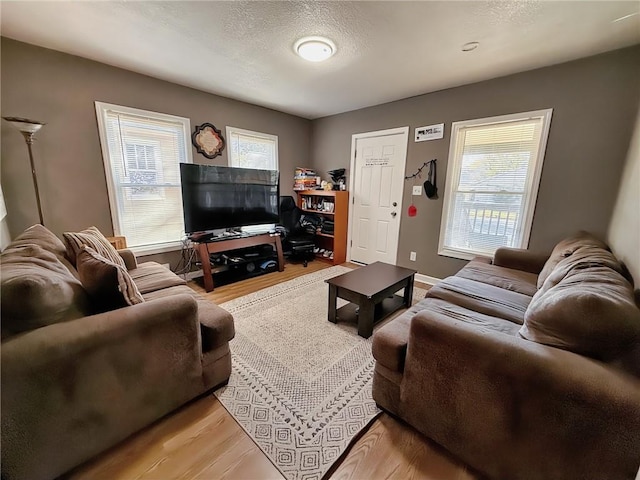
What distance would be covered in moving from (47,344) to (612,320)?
2.05 meters

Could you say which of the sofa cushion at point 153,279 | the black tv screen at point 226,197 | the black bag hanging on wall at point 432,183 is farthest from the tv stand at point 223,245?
the black bag hanging on wall at point 432,183

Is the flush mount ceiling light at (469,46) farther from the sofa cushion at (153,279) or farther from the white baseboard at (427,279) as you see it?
the sofa cushion at (153,279)

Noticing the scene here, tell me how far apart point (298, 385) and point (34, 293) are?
1.38 meters

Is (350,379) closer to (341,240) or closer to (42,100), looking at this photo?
(341,240)

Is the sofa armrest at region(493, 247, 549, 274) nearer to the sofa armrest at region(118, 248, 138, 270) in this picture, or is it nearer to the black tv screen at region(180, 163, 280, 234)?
the black tv screen at region(180, 163, 280, 234)

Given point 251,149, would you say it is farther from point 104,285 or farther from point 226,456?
point 226,456

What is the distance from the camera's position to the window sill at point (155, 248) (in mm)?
3014

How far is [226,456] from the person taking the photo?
1.22 metres

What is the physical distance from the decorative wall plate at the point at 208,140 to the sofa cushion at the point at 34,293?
239 centimetres

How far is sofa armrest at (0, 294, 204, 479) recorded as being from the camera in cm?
93

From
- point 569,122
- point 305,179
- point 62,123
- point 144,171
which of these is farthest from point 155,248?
point 569,122

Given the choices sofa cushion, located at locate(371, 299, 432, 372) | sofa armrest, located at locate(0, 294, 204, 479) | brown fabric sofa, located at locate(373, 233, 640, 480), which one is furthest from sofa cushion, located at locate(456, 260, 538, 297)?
sofa armrest, located at locate(0, 294, 204, 479)

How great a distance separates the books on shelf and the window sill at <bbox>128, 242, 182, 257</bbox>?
2.11 meters

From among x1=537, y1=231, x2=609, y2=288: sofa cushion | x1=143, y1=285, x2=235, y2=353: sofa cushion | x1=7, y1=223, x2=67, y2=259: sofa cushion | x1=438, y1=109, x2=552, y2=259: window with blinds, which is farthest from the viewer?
x1=438, y1=109, x2=552, y2=259: window with blinds
